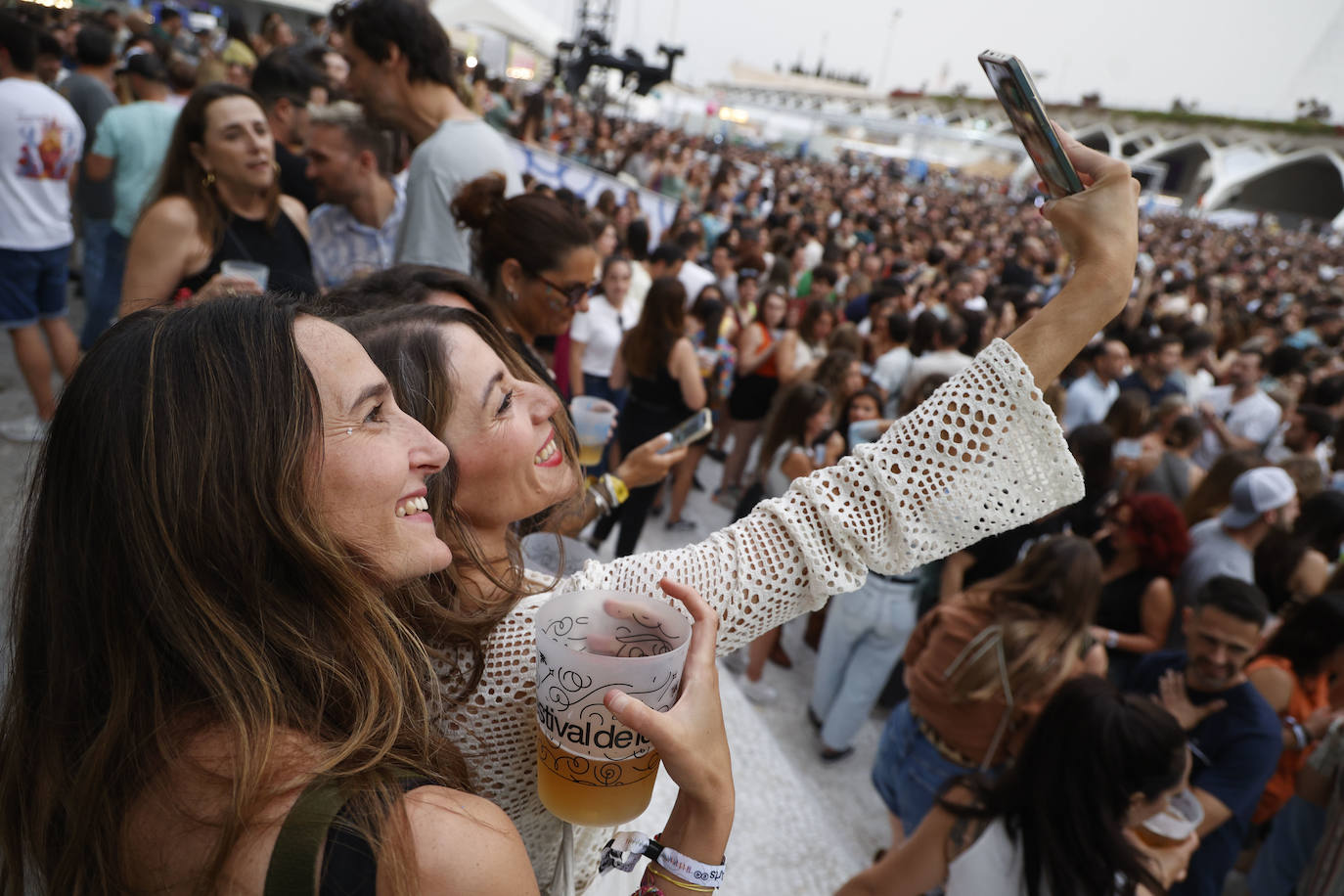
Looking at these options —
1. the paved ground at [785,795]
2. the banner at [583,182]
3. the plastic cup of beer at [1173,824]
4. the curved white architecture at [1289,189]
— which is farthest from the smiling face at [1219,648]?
the curved white architecture at [1289,189]

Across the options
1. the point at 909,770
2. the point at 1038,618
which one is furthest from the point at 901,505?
the point at 909,770

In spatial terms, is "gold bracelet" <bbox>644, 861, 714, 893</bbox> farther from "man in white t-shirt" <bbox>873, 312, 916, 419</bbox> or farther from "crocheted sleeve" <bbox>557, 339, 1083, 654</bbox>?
"man in white t-shirt" <bbox>873, 312, 916, 419</bbox>

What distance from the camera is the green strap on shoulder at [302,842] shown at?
28.0 inches

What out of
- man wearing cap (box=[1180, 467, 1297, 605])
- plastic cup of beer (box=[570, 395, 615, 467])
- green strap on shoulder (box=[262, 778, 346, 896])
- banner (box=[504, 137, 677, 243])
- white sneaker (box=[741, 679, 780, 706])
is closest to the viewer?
green strap on shoulder (box=[262, 778, 346, 896])

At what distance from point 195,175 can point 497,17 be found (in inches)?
1033

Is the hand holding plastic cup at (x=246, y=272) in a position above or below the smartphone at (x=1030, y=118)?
below

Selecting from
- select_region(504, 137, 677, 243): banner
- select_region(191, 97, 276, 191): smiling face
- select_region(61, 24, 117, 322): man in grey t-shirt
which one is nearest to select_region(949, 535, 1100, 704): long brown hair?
select_region(191, 97, 276, 191): smiling face

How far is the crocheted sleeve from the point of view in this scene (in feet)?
3.59

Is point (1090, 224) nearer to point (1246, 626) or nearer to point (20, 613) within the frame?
point (20, 613)

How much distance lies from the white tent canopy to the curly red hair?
79.2 feet

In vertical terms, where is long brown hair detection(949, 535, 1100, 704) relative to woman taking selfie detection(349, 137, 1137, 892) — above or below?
below

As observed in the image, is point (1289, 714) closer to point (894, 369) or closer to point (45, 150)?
point (894, 369)

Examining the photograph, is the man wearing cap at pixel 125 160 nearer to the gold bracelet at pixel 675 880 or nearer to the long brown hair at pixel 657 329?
the long brown hair at pixel 657 329

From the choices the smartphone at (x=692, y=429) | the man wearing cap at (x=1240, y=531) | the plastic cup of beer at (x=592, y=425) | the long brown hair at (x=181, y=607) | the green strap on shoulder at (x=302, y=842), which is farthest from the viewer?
the man wearing cap at (x=1240, y=531)
